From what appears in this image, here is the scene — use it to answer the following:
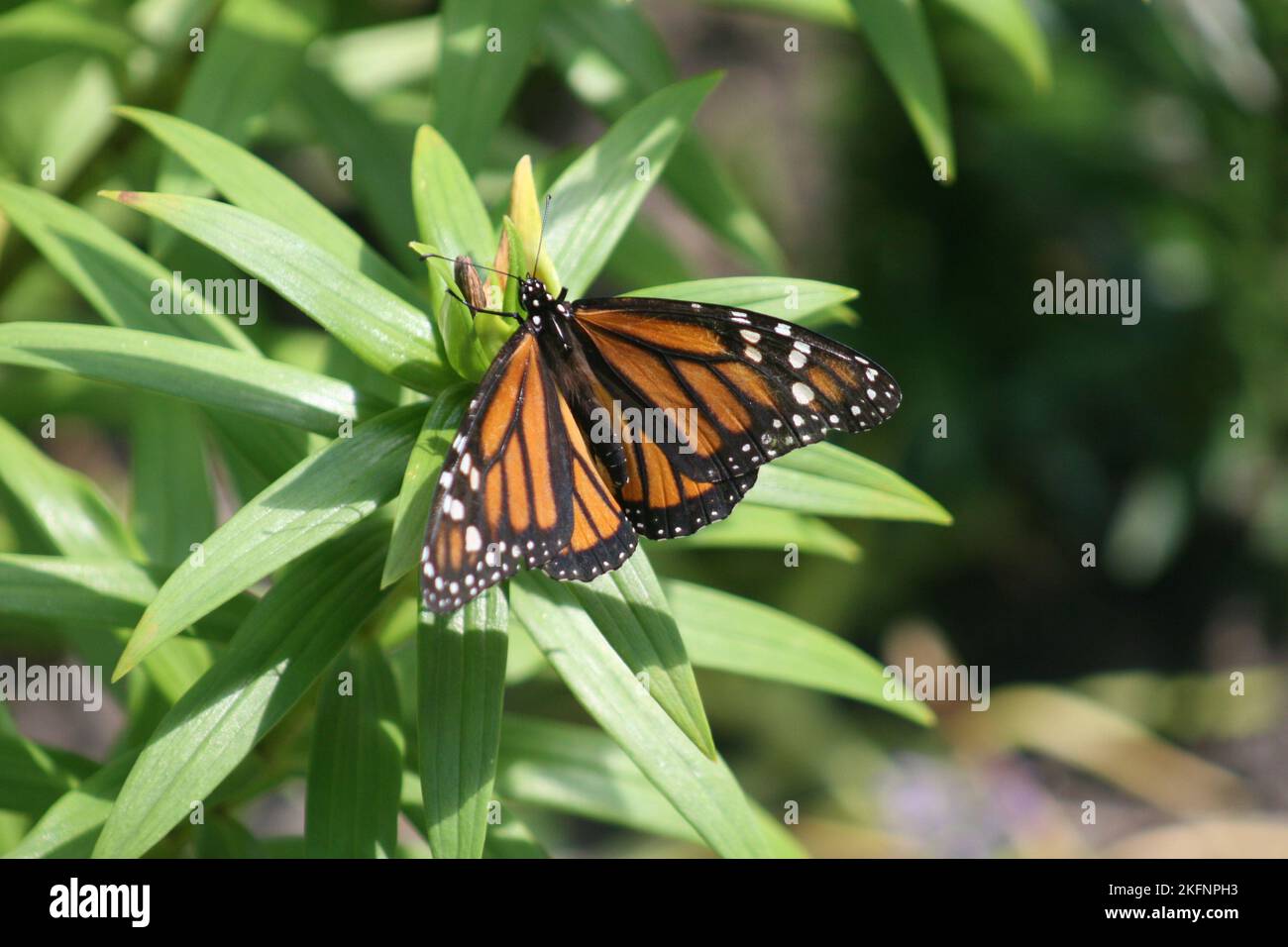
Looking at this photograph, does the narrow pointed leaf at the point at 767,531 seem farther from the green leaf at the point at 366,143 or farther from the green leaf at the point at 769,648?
the green leaf at the point at 366,143

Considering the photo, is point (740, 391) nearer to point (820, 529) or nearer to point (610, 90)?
point (820, 529)

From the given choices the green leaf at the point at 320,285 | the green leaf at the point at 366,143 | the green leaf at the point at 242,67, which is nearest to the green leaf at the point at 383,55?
the green leaf at the point at 366,143

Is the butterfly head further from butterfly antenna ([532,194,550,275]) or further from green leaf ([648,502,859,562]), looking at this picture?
green leaf ([648,502,859,562])

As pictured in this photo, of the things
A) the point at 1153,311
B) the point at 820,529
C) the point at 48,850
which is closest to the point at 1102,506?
the point at 1153,311

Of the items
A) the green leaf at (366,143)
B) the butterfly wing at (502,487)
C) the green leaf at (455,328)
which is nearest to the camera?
the butterfly wing at (502,487)

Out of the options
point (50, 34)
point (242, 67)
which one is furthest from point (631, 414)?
point (50, 34)

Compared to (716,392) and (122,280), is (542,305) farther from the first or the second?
(122,280)
